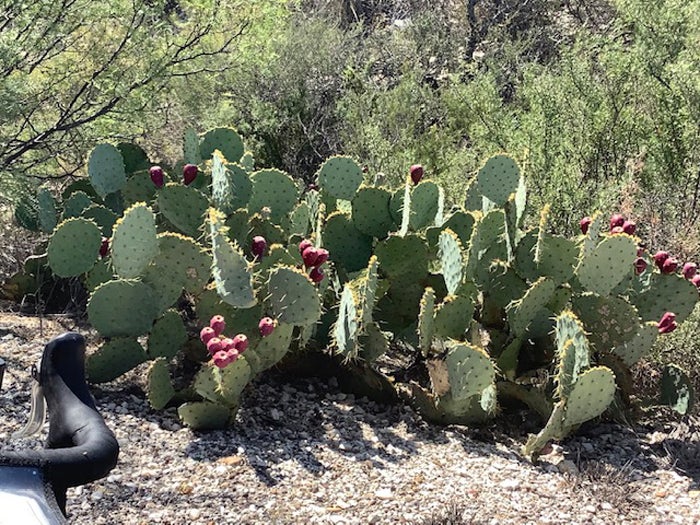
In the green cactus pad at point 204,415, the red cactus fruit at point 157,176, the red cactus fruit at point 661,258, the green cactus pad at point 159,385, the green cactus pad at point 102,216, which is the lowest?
the green cactus pad at point 204,415

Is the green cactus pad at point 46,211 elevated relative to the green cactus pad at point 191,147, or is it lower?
lower

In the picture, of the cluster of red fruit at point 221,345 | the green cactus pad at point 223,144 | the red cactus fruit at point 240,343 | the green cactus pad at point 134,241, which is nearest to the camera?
the cluster of red fruit at point 221,345

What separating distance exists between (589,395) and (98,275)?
8.36 ft

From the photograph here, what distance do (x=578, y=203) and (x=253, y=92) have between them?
499 centimetres

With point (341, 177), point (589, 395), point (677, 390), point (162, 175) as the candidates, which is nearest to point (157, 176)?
point (162, 175)

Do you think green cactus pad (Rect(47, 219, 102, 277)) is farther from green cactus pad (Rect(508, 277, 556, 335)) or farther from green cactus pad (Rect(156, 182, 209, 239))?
green cactus pad (Rect(508, 277, 556, 335))

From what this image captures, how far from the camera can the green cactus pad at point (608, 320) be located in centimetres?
419

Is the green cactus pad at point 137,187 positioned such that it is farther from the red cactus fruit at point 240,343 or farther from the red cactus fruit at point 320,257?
the red cactus fruit at point 240,343

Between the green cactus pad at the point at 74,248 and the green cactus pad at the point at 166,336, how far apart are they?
1.99ft

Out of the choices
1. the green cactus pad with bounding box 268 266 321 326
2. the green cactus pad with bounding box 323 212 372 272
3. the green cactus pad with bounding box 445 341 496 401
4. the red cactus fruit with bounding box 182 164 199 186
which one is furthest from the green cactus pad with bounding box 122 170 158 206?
the green cactus pad with bounding box 445 341 496 401

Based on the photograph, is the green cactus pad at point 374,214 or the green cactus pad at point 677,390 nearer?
the green cactus pad at point 677,390

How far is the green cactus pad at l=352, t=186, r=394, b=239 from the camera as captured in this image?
4.73 m

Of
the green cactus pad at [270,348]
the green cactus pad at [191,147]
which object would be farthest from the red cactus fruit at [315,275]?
the green cactus pad at [191,147]

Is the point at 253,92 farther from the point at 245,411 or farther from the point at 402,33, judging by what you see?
the point at 245,411
